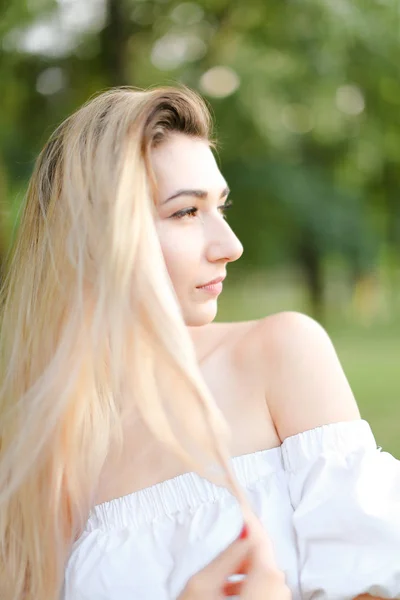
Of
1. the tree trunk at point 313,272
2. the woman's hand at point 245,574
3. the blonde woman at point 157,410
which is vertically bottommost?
the woman's hand at point 245,574

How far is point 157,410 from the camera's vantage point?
1.47 m

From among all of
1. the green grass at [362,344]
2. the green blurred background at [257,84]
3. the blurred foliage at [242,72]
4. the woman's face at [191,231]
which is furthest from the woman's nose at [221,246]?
the green grass at [362,344]

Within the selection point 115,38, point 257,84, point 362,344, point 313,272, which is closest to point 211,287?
point 257,84

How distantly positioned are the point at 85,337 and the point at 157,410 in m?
0.19

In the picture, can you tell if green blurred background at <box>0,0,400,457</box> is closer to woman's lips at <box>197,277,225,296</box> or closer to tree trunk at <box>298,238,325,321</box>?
tree trunk at <box>298,238,325,321</box>

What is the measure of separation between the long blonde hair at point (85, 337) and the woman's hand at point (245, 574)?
0.34 ft

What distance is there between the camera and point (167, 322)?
4.61 ft

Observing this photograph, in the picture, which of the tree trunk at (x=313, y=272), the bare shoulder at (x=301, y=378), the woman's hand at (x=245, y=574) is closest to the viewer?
the woman's hand at (x=245, y=574)

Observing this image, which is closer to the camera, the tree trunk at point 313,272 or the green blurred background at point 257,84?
the green blurred background at point 257,84

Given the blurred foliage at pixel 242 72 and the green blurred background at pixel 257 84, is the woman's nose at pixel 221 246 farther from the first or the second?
the blurred foliage at pixel 242 72

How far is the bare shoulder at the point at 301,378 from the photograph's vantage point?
1.49 metres

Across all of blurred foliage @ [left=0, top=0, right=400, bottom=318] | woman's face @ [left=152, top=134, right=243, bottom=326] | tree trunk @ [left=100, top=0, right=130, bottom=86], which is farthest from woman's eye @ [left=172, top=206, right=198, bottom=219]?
tree trunk @ [left=100, top=0, right=130, bottom=86]

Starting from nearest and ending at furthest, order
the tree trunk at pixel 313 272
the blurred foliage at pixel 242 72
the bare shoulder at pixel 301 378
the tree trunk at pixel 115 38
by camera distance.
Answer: the bare shoulder at pixel 301 378 < the blurred foliage at pixel 242 72 < the tree trunk at pixel 115 38 < the tree trunk at pixel 313 272

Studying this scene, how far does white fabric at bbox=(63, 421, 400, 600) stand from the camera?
4.46 ft
